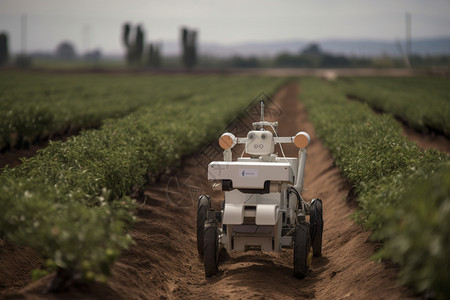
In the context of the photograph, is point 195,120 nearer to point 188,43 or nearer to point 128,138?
point 128,138

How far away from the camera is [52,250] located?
5227mm

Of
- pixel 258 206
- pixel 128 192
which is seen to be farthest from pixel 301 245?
pixel 128 192

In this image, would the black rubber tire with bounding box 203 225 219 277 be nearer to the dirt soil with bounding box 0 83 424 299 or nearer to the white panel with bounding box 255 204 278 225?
the dirt soil with bounding box 0 83 424 299

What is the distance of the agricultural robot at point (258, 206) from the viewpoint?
7078 millimetres

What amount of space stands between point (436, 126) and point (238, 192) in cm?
1737

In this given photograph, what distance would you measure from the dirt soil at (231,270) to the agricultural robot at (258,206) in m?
0.39

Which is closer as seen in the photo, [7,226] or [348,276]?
[7,226]

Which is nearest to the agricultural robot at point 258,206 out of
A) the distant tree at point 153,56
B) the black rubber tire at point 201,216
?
the black rubber tire at point 201,216

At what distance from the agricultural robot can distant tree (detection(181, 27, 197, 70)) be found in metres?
120

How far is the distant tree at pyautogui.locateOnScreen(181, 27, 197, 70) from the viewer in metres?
126

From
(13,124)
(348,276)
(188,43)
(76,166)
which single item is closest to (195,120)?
(13,124)

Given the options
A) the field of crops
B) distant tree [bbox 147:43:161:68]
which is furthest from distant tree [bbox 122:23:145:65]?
the field of crops

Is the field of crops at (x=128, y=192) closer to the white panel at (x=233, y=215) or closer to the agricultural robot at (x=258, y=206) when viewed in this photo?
the agricultural robot at (x=258, y=206)

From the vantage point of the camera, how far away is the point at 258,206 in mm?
7102
